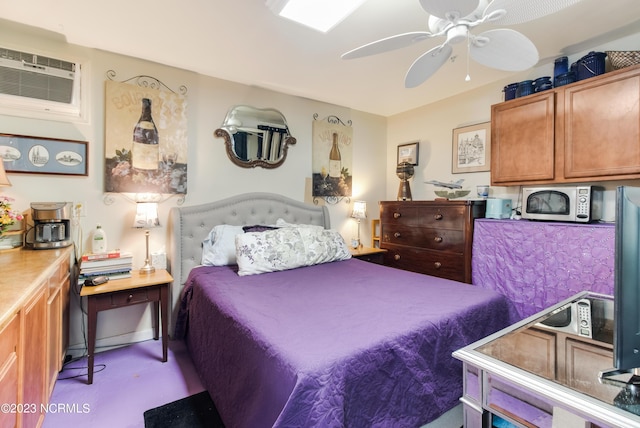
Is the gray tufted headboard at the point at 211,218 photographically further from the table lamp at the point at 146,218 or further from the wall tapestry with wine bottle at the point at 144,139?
the wall tapestry with wine bottle at the point at 144,139

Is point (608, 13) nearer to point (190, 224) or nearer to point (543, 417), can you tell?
point (543, 417)

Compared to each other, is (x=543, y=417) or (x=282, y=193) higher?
(x=282, y=193)

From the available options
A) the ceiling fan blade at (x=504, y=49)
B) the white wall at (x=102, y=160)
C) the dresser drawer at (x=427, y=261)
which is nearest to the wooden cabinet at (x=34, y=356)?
the white wall at (x=102, y=160)

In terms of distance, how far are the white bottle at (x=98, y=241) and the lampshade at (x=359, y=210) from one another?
Result: 2.52 metres

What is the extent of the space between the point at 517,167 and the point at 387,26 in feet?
5.31

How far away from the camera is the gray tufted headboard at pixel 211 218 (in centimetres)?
254

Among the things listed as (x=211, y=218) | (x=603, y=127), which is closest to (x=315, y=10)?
(x=211, y=218)

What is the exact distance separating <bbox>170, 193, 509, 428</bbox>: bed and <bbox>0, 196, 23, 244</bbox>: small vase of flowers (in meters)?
1.16

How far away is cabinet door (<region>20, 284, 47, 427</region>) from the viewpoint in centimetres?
116

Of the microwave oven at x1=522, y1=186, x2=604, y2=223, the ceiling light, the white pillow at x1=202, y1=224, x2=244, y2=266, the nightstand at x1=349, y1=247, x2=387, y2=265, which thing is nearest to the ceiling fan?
the ceiling light

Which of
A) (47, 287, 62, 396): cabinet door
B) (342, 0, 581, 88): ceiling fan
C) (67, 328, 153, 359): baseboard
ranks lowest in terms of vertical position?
(67, 328, 153, 359): baseboard

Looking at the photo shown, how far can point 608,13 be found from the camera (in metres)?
1.93

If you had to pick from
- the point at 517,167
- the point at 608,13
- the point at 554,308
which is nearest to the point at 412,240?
the point at 517,167

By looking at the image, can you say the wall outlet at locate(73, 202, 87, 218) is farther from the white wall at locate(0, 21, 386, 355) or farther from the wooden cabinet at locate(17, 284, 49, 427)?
the wooden cabinet at locate(17, 284, 49, 427)
